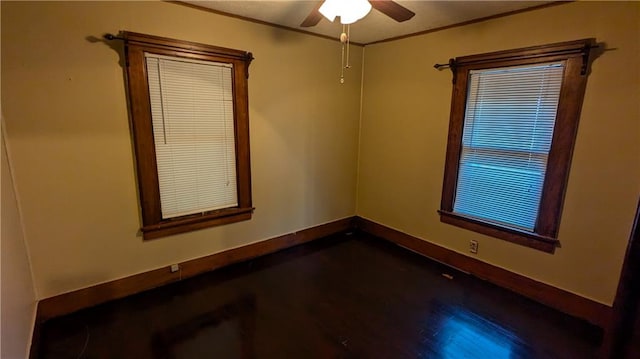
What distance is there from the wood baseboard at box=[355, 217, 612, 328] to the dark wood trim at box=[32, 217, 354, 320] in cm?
106

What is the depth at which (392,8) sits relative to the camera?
194 cm

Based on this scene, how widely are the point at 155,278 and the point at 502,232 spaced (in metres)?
3.02

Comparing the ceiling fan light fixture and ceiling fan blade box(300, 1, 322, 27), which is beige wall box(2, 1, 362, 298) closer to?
ceiling fan blade box(300, 1, 322, 27)

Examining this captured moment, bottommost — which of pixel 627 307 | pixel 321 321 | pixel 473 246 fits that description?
pixel 321 321

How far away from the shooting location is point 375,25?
2920 mm

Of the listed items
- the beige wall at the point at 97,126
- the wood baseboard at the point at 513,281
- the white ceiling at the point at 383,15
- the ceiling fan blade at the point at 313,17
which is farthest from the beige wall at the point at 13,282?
the wood baseboard at the point at 513,281

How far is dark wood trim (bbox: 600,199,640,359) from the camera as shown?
26.5 inches

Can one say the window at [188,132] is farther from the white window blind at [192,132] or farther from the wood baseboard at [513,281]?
the wood baseboard at [513,281]

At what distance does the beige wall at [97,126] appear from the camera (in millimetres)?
2012

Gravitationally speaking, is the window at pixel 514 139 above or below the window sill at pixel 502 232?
above

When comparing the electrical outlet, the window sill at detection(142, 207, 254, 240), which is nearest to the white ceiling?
the window sill at detection(142, 207, 254, 240)

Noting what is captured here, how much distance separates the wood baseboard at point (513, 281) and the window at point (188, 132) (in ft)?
5.92

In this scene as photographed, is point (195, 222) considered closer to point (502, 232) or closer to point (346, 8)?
point (346, 8)

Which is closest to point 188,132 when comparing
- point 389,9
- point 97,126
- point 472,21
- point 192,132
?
point 192,132
